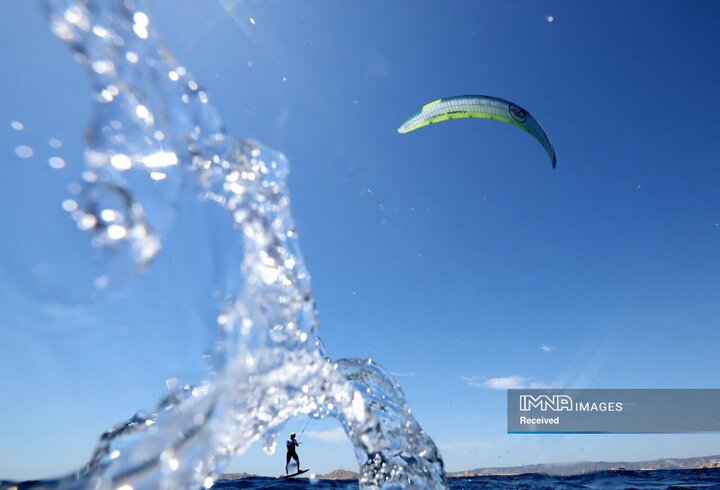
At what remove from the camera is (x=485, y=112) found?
2842cm

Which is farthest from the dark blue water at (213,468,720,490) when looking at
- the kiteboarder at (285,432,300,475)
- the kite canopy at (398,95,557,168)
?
the kite canopy at (398,95,557,168)

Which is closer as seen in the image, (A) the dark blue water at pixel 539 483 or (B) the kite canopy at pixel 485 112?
(A) the dark blue water at pixel 539 483

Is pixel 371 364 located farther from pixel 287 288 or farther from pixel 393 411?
pixel 287 288

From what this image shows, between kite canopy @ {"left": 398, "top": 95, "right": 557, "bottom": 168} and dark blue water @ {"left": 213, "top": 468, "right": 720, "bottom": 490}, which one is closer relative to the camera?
dark blue water @ {"left": 213, "top": 468, "right": 720, "bottom": 490}

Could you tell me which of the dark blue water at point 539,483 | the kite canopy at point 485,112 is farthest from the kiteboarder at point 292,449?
the kite canopy at point 485,112

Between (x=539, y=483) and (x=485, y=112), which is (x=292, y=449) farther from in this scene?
(x=485, y=112)

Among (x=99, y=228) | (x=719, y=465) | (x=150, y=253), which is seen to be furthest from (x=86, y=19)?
(x=719, y=465)

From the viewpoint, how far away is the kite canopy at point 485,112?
2747 cm

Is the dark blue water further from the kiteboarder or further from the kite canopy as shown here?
the kite canopy

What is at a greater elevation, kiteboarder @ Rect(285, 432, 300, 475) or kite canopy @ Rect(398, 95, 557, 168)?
kite canopy @ Rect(398, 95, 557, 168)

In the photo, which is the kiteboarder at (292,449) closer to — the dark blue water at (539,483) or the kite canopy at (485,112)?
the dark blue water at (539,483)

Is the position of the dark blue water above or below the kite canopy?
below

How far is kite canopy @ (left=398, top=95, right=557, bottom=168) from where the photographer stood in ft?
90.1

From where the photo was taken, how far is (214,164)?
245 inches
